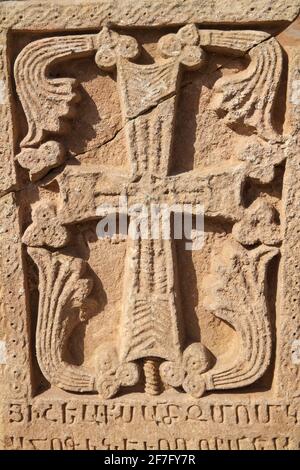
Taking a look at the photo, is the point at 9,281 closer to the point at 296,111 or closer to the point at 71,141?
the point at 71,141

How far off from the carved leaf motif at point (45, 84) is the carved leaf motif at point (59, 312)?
1.92 feet

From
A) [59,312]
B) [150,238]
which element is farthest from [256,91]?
[59,312]

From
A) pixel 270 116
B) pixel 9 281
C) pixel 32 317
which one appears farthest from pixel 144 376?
pixel 270 116

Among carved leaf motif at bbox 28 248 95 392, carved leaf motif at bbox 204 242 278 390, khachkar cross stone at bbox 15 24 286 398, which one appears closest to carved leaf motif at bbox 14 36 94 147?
khachkar cross stone at bbox 15 24 286 398

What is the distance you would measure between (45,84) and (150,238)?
82 cm

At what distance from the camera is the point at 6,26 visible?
2584 millimetres

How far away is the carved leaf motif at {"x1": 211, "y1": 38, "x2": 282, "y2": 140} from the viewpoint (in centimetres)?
254

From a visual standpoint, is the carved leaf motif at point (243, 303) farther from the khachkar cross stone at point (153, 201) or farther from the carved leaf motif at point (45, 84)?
the carved leaf motif at point (45, 84)

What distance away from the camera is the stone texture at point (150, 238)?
2570 millimetres

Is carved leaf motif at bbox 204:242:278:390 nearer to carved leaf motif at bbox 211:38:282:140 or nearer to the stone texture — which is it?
the stone texture

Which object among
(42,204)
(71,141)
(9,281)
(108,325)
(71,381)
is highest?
(71,141)

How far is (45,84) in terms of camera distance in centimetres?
261

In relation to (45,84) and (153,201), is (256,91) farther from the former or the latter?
(45,84)

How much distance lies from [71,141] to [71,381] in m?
1.10
